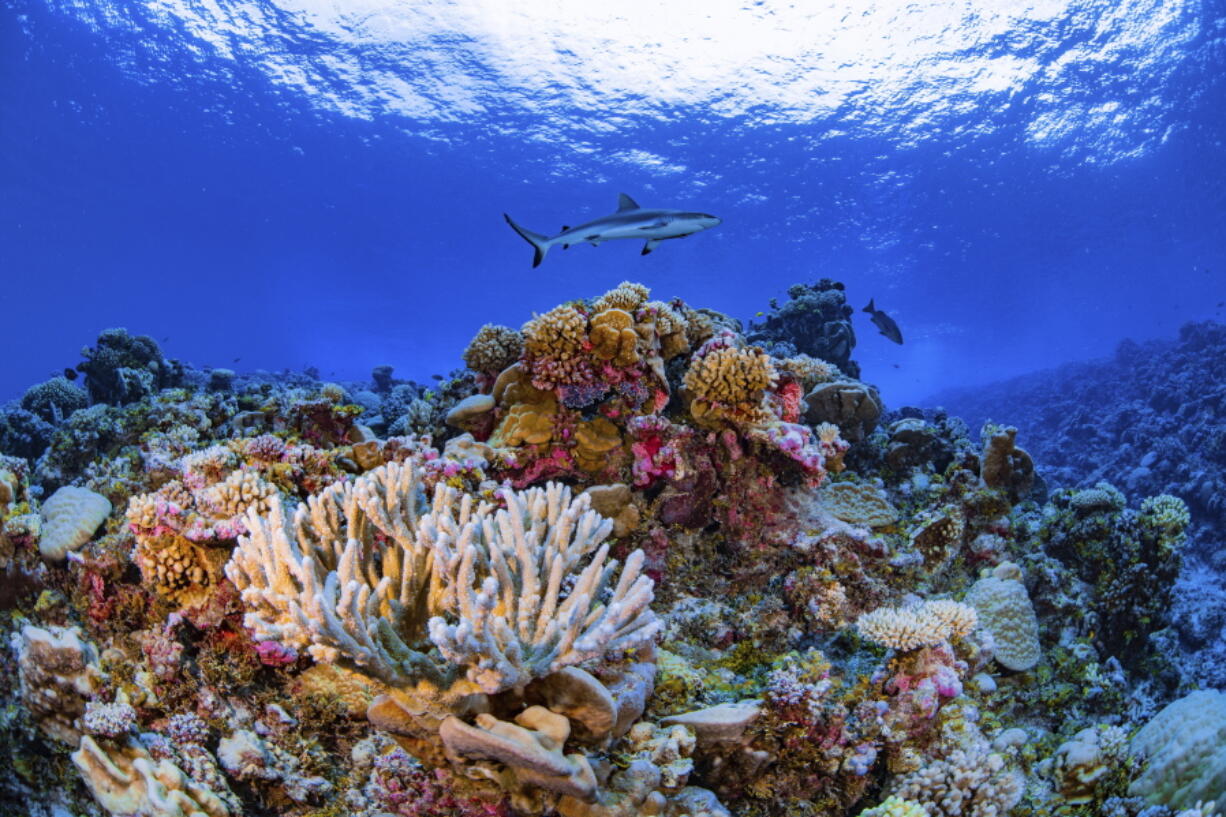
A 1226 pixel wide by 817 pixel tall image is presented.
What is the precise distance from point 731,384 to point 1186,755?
149 inches

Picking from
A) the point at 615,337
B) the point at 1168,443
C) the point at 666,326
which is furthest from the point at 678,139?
the point at 615,337

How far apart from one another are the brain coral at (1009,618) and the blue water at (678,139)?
24564mm

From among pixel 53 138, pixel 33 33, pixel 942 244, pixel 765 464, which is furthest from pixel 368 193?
pixel 765 464

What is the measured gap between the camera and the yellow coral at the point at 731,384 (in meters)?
5.16

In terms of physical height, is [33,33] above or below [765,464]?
above

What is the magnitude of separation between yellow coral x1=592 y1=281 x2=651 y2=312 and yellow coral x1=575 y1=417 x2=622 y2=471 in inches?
49.0

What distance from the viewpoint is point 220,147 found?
4334cm

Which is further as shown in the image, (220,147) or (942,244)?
(942,244)

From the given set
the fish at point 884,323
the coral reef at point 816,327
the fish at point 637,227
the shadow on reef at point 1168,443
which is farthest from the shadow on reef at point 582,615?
the fish at point 884,323

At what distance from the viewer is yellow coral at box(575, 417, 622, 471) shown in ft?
17.2

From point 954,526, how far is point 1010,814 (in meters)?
2.77

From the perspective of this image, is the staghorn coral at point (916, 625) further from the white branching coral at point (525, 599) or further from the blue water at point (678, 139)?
the blue water at point (678, 139)

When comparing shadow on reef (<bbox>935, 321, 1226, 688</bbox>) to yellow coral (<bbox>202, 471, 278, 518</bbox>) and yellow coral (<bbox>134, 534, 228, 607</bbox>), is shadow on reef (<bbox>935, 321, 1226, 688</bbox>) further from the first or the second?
yellow coral (<bbox>134, 534, 228, 607</bbox>)

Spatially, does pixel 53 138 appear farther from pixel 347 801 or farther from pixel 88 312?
pixel 88 312
